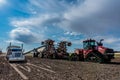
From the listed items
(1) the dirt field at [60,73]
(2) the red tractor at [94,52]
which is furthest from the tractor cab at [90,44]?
(1) the dirt field at [60,73]

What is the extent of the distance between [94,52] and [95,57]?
0.73 metres

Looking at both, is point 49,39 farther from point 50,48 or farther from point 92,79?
point 92,79

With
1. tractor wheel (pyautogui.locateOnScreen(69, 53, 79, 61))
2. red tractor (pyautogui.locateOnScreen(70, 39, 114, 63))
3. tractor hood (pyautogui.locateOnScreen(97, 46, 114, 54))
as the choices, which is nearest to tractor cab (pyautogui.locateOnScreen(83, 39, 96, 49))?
red tractor (pyautogui.locateOnScreen(70, 39, 114, 63))

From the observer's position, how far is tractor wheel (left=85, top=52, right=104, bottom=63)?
1062 inches

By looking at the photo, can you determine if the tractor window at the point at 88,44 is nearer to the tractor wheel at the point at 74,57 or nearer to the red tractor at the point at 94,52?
the red tractor at the point at 94,52

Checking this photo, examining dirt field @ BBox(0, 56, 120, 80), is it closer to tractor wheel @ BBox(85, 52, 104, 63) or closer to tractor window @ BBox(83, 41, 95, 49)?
tractor wheel @ BBox(85, 52, 104, 63)

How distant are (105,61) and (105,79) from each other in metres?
14.6

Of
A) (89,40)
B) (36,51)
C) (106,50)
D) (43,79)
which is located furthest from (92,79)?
(36,51)

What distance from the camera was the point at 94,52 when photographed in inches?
1093

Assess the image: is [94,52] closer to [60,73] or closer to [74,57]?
[74,57]

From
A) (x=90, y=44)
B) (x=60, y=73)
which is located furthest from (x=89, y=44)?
(x=60, y=73)

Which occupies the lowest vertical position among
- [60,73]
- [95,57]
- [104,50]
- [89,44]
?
[60,73]

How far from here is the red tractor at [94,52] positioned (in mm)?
26953

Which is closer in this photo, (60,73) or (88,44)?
(60,73)
